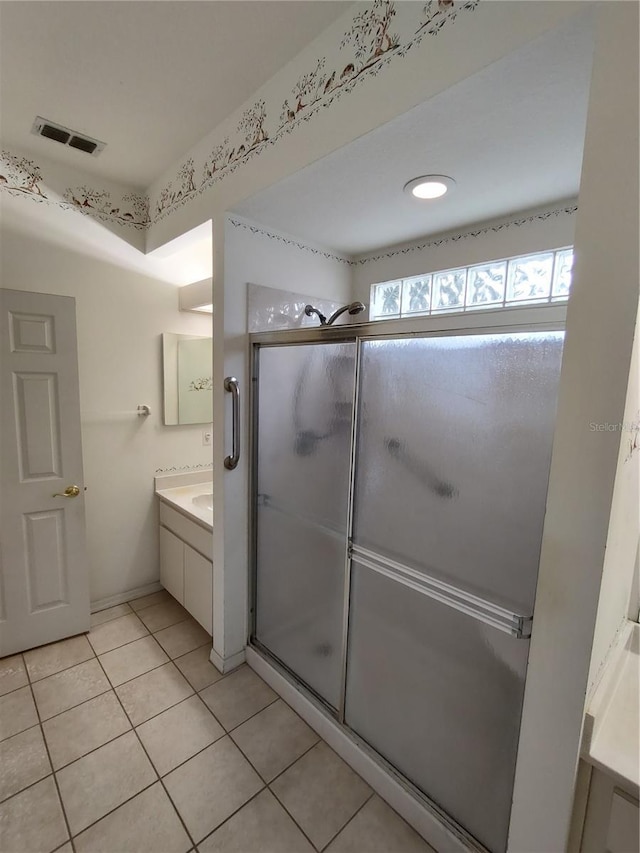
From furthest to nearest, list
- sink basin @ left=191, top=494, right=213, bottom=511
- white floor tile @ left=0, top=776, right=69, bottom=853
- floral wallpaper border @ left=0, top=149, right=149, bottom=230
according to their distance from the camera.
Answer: sink basin @ left=191, top=494, right=213, bottom=511, floral wallpaper border @ left=0, top=149, right=149, bottom=230, white floor tile @ left=0, top=776, right=69, bottom=853

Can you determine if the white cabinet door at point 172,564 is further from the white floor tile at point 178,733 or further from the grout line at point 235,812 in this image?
the grout line at point 235,812

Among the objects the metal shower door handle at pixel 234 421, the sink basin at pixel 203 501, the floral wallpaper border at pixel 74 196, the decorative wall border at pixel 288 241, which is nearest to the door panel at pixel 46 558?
the sink basin at pixel 203 501

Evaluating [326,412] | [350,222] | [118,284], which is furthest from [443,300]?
[118,284]

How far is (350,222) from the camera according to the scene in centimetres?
187

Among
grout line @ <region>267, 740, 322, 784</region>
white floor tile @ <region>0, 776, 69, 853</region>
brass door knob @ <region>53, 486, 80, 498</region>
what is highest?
brass door knob @ <region>53, 486, 80, 498</region>

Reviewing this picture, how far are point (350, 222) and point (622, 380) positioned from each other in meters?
1.52

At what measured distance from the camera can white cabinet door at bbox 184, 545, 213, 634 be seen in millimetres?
2139

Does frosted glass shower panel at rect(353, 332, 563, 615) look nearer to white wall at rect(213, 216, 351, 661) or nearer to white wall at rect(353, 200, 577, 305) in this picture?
white wall at rect(213, 216, 351, 661)

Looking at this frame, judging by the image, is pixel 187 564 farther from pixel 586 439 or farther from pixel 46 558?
pixel 586 439

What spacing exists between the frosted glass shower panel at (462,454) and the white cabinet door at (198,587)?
1151 mm

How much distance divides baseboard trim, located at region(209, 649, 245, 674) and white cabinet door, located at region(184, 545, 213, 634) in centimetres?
13

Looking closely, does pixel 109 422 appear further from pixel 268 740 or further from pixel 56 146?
pixel 268 740

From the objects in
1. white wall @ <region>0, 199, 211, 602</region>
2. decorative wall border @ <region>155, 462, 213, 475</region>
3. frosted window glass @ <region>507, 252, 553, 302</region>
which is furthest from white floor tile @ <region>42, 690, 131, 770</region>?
frosted window glass @ <region>507, 252, 553, 302</region>

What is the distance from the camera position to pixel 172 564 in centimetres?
253
